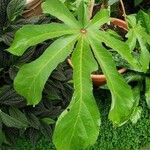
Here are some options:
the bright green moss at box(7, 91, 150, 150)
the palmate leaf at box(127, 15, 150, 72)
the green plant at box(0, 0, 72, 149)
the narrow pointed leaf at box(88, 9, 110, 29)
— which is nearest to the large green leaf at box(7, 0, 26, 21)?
the green plant at box(0, 0, 72, 149)

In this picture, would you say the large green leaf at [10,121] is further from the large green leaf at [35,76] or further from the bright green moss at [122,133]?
the bright green moss at [122,133]

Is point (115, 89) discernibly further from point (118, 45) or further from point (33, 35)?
point (33, 35)

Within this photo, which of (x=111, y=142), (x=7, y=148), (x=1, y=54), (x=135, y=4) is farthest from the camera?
(x=135, y=4)

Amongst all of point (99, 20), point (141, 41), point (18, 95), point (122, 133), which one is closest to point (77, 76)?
point (99, 20)

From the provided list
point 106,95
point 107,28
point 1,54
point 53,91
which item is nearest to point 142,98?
point 106,95

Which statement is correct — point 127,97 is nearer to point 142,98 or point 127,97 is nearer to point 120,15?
point 142,98

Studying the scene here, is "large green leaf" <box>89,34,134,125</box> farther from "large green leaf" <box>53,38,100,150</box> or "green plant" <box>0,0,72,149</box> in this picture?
"green plant" <box>0,0,72,149</box>

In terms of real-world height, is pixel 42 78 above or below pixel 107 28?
above
